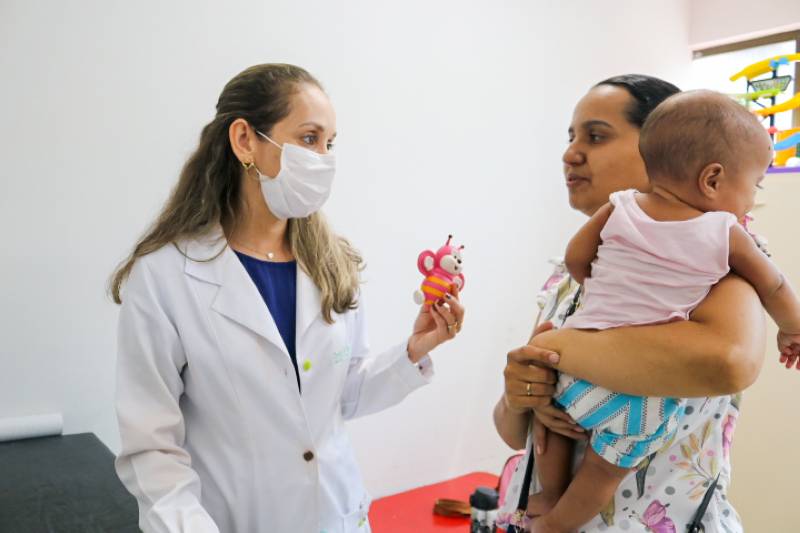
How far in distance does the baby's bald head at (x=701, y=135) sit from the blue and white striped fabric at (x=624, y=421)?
13.8 inches

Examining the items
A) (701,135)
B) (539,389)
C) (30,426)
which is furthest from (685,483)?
(30,426)

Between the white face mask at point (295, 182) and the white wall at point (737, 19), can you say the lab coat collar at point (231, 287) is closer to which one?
the white face mask at point (295, 182)

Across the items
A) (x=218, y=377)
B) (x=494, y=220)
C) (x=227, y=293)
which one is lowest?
(x=494, y=220)

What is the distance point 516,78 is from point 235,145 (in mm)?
2005

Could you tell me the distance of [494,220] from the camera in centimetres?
314

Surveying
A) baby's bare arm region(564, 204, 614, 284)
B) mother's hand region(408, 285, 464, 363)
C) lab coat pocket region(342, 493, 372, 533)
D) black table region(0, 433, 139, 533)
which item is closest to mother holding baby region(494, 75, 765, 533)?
baby's bare arm region(564, 204, 614, 284)

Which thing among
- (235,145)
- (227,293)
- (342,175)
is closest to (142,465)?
(227,293)

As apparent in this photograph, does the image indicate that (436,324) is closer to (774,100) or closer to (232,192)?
(232,192)

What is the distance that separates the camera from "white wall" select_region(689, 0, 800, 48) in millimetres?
3568

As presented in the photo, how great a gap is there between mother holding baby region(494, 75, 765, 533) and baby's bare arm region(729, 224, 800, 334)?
0.8 inches

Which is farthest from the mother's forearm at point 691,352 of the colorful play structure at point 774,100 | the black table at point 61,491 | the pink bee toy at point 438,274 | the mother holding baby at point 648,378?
the colorful play structure at point 774,100

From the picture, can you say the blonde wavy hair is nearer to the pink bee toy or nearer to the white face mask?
the white face mask

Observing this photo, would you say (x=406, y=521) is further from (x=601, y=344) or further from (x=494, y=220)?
(x=601, y=344)

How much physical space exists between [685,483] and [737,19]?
11.5ft
